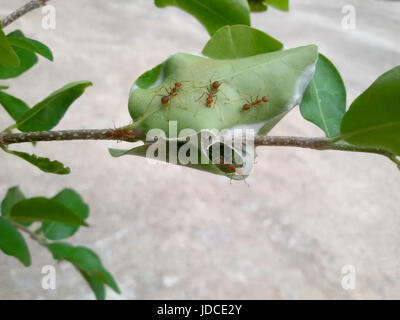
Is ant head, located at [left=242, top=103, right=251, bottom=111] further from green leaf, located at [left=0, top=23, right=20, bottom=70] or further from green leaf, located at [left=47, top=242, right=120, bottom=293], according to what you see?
→ green leaf, located at [left=47, top=242, right=120, bottom=293]

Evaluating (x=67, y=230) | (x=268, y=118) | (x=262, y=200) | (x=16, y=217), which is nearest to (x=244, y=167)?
(x=268, y=118)

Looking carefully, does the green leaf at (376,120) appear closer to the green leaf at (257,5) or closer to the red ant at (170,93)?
the red ant at (170,93)

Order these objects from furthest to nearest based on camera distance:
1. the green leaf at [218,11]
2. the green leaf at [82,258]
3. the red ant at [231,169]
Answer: the green leaf at [82,258], the green leaf at [218,11], the red ant at [231,169]

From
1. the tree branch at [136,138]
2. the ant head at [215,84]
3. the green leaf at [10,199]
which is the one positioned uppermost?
the ant head at [215,84]

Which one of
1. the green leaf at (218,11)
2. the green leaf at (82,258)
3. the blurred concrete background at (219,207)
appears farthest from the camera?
the blurred concrete background at (219,207)

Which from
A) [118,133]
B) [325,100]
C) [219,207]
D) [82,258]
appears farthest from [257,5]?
[219,207]

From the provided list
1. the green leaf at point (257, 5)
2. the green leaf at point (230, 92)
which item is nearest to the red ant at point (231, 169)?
the green leaf at point (230, 92)

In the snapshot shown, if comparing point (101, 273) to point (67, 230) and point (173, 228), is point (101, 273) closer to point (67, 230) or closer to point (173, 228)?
point (67, 230)
